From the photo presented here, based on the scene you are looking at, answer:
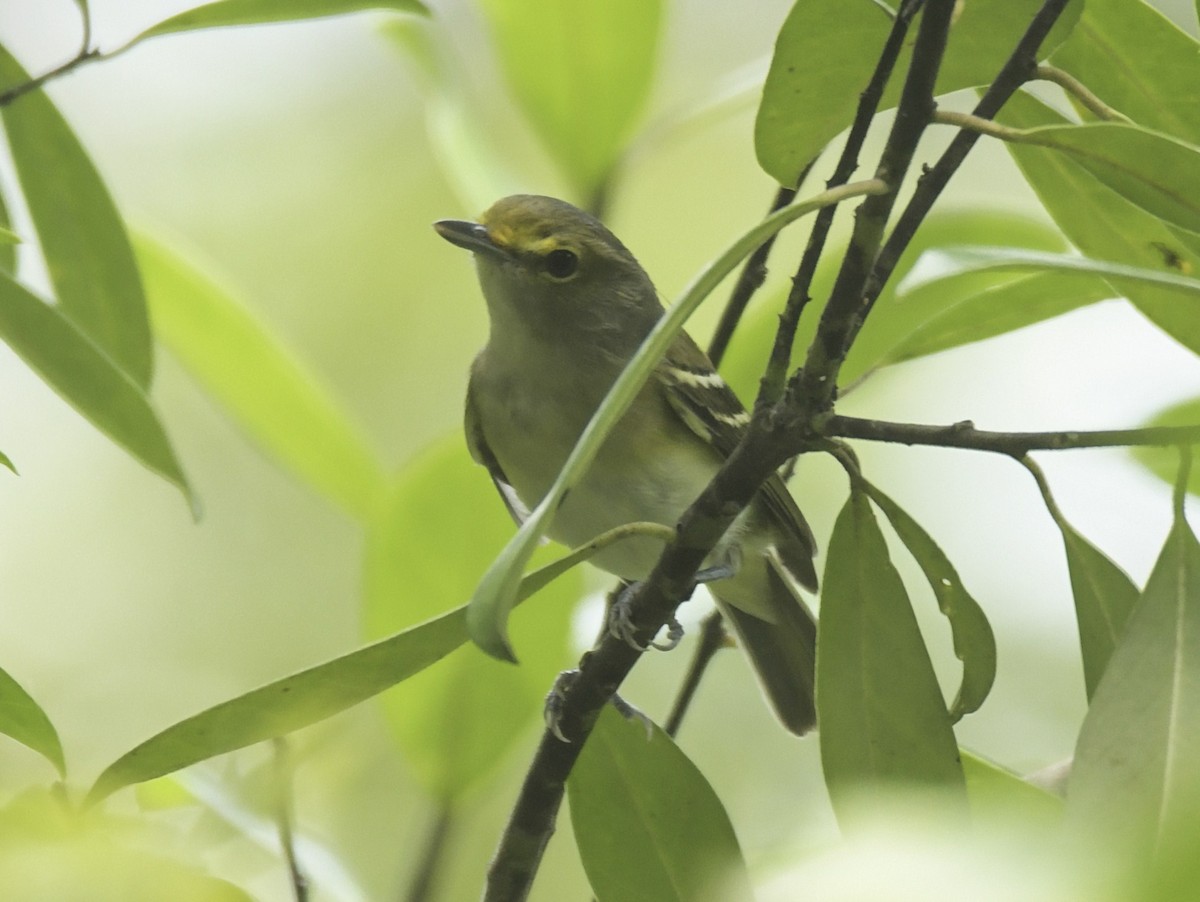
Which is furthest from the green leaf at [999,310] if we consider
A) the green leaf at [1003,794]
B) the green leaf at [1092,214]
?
the green leaf at [1003,794]

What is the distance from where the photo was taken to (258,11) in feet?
5.36

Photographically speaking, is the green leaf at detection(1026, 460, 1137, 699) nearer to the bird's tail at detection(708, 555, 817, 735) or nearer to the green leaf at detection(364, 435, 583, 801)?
the green leaf at detection(364, 435, 583, 801)

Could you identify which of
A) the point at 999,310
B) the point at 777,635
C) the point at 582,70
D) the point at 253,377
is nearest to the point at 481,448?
the point at 253,377

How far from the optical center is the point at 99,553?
21.4ft

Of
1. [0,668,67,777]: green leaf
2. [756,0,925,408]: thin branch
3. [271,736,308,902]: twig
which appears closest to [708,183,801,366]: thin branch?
[756,0,925,408]: thin branch

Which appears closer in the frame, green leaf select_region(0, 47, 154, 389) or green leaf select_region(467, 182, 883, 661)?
green leaf select_region(467, 182, 883, 661)

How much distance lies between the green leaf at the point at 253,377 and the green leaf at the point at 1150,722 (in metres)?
1.34

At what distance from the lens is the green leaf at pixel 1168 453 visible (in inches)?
75.3

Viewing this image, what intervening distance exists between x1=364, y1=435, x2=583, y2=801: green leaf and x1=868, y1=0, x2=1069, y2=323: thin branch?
3.25ft

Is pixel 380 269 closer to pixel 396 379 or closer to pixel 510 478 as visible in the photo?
pixel 396 379

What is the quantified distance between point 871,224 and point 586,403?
1.37 metres

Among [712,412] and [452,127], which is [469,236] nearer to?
[452,127]

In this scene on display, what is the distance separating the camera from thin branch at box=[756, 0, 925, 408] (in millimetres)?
1206

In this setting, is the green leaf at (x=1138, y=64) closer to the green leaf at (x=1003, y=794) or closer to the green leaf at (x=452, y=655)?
the green leaf at (x=1003, y=794)
